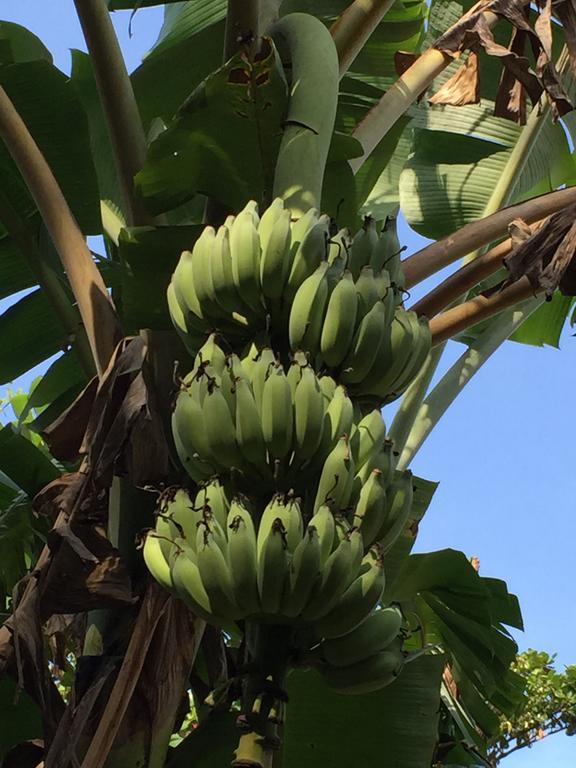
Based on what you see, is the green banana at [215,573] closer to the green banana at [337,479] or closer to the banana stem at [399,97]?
the green banana at [337,479]

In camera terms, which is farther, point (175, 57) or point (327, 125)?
point (175, 57)

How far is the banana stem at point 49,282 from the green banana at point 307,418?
90 cm

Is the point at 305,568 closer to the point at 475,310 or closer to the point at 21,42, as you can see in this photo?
the point at 475,310

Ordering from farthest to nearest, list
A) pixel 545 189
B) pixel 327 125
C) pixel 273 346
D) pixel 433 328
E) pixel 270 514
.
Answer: pixel 545 189
pixel 433 328
pixel 327 125
pixel 273 346
pixel 270 514

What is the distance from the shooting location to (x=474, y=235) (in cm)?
150

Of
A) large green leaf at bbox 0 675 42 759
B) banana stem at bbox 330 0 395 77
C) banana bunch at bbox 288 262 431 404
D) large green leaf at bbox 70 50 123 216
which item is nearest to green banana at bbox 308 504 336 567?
banana bunch at bbox 288 262 431 404

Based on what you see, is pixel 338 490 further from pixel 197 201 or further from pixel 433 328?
pixel 197 201

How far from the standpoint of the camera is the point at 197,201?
2.00 meters

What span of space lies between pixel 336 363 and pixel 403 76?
2.55ft

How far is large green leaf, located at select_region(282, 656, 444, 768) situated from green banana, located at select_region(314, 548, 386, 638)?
533mm

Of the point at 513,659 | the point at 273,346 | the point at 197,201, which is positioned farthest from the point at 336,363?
the point at 513,659

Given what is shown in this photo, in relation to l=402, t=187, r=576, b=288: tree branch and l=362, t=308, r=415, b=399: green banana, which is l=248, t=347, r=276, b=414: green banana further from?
l=402, t=187, r=576, b=288: tree branch

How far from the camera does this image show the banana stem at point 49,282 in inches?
70.8

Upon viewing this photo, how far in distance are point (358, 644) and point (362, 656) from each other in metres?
0.02
